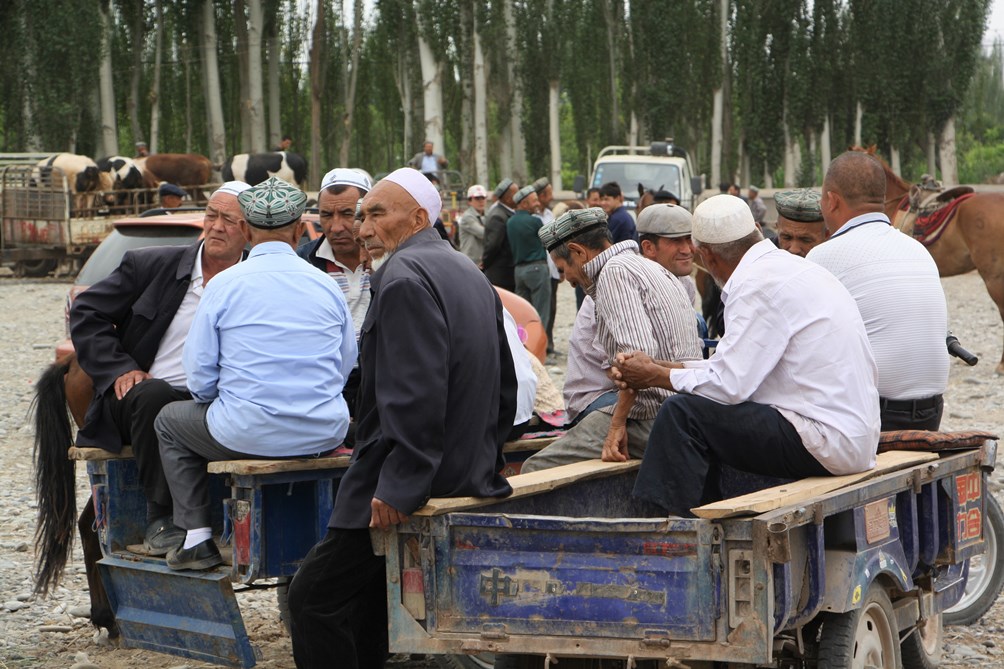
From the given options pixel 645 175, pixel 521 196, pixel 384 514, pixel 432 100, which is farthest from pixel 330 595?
pixel 432 100

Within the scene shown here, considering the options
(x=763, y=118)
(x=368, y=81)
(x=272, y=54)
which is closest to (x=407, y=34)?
(x=272, y=54)

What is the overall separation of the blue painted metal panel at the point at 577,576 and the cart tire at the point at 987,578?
2.94 m

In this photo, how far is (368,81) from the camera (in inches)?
2165

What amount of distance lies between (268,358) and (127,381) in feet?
2.80

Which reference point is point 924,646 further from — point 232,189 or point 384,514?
point 232,189

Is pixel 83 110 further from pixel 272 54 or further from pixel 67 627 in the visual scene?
pixel 67 627

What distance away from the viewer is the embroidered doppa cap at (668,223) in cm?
621

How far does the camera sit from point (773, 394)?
14.1 feet

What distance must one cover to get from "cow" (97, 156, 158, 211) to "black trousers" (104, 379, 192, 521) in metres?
22.1

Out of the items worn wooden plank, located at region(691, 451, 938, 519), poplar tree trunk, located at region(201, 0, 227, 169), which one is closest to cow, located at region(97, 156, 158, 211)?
poplar tree trunk, located at region(201, 0, 227, 169)

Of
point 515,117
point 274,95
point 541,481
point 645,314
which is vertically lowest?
point 541,481

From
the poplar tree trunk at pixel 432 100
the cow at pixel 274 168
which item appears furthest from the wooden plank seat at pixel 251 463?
the poplar tree trunk at pixel 432 100

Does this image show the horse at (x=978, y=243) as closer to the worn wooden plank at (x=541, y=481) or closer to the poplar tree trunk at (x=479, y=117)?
the worn wooden plank at (x=541, y=481)

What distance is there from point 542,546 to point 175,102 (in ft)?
167
